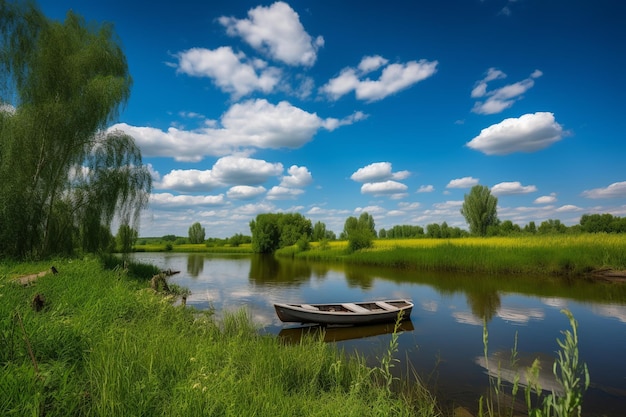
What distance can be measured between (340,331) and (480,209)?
47215 mm

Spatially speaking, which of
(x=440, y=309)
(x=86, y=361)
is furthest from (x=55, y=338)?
(x=440, y=309)

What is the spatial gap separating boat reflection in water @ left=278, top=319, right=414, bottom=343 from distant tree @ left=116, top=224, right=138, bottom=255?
10.3m

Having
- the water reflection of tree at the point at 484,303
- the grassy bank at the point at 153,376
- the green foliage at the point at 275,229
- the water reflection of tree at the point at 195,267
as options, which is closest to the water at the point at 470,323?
the water reflection of tree at the point at 484,303

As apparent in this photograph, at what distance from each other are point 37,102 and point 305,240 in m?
40.8

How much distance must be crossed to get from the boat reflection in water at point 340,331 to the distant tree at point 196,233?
103467 mm

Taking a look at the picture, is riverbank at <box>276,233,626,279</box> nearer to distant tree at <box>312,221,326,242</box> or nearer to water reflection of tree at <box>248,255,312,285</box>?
water reflection of tree at <box>248,255,312,285</box>

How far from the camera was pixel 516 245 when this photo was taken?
25.2 m

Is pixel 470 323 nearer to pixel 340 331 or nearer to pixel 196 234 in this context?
pixel 340 331

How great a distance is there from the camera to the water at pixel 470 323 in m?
Result: 6.72

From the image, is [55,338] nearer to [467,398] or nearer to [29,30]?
[467,398]

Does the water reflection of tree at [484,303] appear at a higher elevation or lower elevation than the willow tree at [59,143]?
lower

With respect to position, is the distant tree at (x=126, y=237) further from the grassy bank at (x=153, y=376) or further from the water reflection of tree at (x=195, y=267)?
the grassy bank at (x=153, y=376)

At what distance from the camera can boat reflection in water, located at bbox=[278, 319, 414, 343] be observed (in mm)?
9648

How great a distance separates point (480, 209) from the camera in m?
51.0
